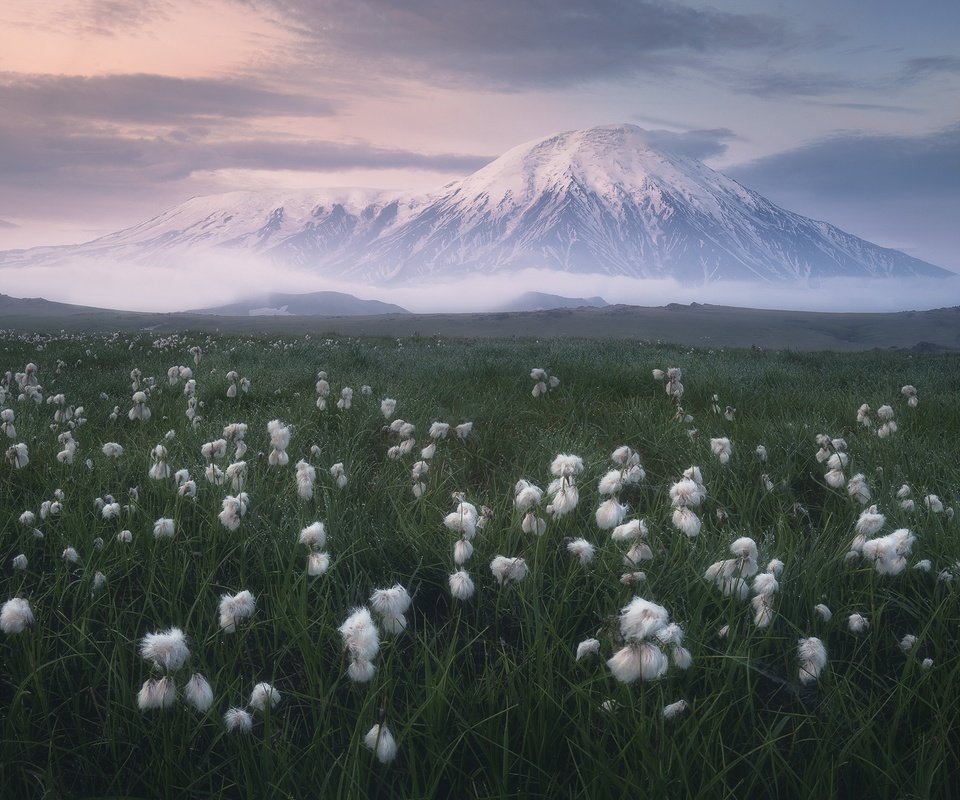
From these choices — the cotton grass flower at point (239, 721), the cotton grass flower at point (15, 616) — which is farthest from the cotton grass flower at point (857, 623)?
the cotton grass flower at point (15, 616)

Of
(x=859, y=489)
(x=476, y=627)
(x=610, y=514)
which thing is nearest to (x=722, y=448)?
(x=859, y=489)

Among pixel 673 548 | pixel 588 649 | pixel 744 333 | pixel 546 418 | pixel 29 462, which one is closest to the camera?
pixel 588 649

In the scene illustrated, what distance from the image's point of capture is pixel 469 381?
9.00 metres

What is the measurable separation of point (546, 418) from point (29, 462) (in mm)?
4478

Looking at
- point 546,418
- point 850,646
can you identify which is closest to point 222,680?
point 850,646

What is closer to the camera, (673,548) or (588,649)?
(588,649)

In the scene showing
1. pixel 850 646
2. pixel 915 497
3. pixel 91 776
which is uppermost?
pixel 915 497

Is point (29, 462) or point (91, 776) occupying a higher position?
point (29, 462)

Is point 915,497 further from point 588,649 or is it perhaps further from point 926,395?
point 926,395

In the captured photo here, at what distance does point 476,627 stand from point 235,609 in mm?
965

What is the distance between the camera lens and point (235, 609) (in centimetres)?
235

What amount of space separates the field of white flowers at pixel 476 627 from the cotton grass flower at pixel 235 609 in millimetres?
11

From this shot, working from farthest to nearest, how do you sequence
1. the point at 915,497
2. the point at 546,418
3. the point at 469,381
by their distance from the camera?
the point at 469,381, the point at 546,418, the point at 915,497

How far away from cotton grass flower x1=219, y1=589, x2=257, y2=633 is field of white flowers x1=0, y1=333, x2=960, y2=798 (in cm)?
1
